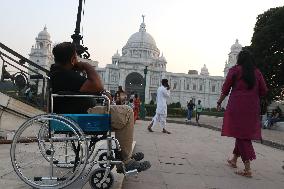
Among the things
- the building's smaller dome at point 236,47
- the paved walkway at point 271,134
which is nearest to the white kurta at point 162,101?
the paved walkway at point 271,134

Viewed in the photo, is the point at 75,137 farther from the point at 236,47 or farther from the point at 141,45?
the point at 236,47

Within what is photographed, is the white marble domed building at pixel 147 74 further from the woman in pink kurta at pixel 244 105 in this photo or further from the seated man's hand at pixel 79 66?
the seated man's hand at pixel 79 66

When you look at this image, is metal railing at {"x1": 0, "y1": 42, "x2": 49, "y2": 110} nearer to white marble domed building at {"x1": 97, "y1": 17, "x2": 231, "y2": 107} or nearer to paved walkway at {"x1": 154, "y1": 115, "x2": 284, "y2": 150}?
paved walkway at {"x1": 154, "y1": 115, "x2": 284, "y2": 150}

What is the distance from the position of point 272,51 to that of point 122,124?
28878 millimetres

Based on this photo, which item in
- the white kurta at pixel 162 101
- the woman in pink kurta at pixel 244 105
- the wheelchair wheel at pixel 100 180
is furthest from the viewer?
the white kurta at pixel 162 101

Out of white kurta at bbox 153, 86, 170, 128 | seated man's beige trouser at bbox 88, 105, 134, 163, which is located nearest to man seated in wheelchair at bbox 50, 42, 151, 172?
seated man's beige trouser at bbox 88, 105, 134, 163

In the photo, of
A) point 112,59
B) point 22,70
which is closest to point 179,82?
point 112,59

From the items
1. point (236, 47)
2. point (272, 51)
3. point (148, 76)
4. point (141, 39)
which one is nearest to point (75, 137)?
point (272, 51)

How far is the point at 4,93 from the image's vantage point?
7.80 m

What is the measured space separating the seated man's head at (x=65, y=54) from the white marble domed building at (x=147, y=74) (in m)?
86.5

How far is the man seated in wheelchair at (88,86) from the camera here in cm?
356

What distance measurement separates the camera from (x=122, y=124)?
3562 millimetres

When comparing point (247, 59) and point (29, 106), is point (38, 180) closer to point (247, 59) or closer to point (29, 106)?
point (247, 59)

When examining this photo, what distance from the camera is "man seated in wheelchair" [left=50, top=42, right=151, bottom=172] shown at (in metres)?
3.56
